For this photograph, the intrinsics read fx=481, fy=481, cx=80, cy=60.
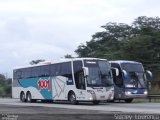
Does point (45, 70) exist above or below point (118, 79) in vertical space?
above

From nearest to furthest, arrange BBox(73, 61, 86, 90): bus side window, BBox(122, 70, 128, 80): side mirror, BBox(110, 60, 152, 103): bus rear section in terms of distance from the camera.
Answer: BBox(73, 61, 86, 90): bus side window
BBox(122, 70, 128, 80): side mirror
BBox(110, 60, 152, 103): bus rear section

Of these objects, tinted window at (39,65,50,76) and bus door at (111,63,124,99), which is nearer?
bus door at (111,63,124,99)

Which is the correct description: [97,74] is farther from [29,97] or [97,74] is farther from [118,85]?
[29,97]

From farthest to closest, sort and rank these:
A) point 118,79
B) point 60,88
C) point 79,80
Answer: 1. point 118,79
2. point 60,88
3. point 79,80

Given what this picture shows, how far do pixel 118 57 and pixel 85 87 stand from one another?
104 ft

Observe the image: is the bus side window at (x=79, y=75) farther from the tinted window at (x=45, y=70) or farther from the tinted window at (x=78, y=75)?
the tinted window at (x=45, y=70)

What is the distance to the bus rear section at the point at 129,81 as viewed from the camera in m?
36.3

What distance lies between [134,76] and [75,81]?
A: 6.04 metres

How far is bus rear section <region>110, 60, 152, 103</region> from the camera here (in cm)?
3628

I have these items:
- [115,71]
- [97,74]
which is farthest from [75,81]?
[115,71]

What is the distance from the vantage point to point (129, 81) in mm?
36562

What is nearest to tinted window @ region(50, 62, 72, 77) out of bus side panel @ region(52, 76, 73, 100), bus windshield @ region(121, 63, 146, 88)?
bus side panel @ region(52, 76, 73, 100)

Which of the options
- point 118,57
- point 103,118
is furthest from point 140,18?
point 103,118

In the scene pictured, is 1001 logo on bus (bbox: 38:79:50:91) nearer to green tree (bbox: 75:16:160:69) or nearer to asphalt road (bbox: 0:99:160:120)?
asphalt road (bbox: 0:99:160:120)
